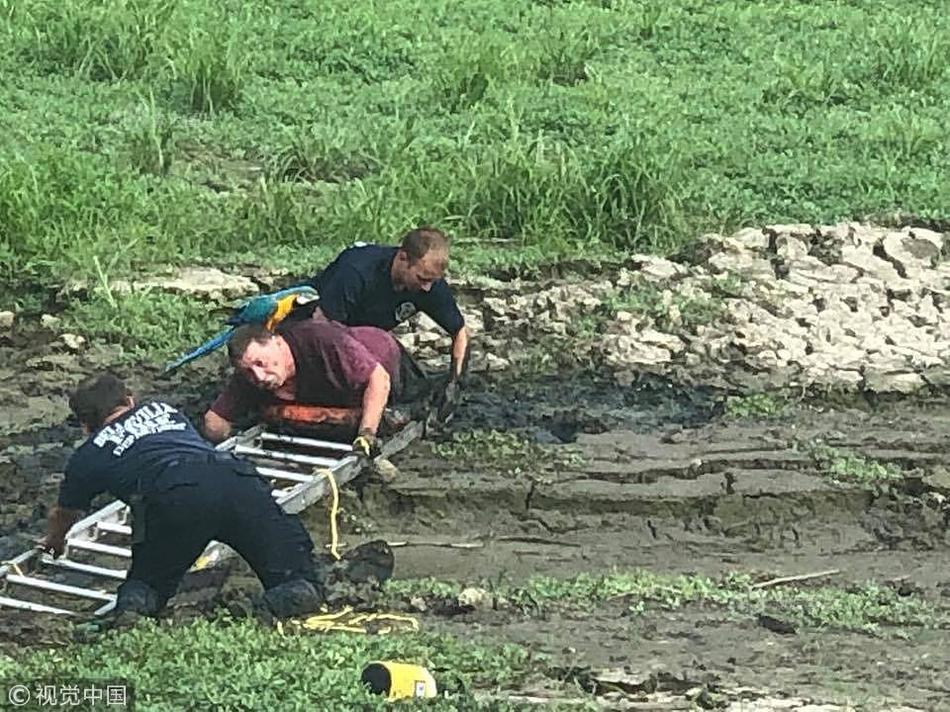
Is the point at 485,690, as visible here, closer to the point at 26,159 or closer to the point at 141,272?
the point at 141,272

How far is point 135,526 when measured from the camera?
220 inches

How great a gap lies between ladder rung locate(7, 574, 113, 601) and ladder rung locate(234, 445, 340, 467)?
1.22 meters

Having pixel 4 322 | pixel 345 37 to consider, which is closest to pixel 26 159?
pixel 4 322

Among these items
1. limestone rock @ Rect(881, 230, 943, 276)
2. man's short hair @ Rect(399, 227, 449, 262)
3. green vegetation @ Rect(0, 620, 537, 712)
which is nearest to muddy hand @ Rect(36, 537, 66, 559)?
green vegetation @ Rect(0, 620, 537, 712)

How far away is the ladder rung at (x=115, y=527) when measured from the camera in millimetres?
6199

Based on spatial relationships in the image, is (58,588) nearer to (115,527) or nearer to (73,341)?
(115,527)

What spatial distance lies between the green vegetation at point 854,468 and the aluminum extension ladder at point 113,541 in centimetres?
164

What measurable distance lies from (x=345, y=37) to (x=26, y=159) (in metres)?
3.62

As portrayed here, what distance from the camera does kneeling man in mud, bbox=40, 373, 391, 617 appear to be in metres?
5.51

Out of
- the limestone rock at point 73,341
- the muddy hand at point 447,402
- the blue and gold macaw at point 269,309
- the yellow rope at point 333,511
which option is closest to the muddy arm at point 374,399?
the yellow rope at point 333,511

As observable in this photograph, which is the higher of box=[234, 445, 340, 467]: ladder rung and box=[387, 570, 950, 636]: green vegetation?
box=[387, 570, 950, 636]: green vegetation

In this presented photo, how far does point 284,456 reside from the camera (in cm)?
698

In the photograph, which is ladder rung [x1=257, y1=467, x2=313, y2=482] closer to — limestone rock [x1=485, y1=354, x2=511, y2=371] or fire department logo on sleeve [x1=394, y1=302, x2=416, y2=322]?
fire department logo on sleeve [x1=394, y1=302, x2=416, y2=322]

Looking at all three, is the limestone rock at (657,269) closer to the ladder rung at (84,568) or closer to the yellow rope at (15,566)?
the ladder rung at (84,568)
